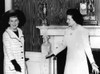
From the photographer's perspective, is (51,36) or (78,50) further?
(51,36)

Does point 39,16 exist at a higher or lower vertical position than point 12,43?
higher

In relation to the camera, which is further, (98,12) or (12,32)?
(98,12)

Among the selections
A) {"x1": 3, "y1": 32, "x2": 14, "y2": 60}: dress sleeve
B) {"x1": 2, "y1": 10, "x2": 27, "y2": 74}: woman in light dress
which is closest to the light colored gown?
{"x1": 2, "y1": 10, "x2": 27, "y2": 74}: woman in light dress

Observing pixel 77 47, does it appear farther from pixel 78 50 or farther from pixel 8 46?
pixel 8 46

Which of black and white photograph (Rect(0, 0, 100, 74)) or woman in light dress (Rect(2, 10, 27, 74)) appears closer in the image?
woman in light dress (Rect(2, 10, 27, 74))

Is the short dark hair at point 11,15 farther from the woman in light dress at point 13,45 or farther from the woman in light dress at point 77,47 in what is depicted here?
the woman in light dress at point 77,47

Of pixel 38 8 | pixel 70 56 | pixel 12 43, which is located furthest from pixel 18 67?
pixel 38 8

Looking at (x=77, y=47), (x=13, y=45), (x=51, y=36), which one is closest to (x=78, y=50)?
(x=77, y=47)

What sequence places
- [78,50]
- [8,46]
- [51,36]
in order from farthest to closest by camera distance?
[51,36] → [78,50] → [8,46]

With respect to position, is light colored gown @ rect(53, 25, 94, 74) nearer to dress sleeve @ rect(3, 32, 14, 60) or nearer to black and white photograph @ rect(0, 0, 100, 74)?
black and white photograph @ rect(0, 0, 100, 74)

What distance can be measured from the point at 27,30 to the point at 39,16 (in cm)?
37

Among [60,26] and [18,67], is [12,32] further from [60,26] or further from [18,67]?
[60,26]

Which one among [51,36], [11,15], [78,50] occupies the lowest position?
[78,50]

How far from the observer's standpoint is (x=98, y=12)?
13.9 feet
